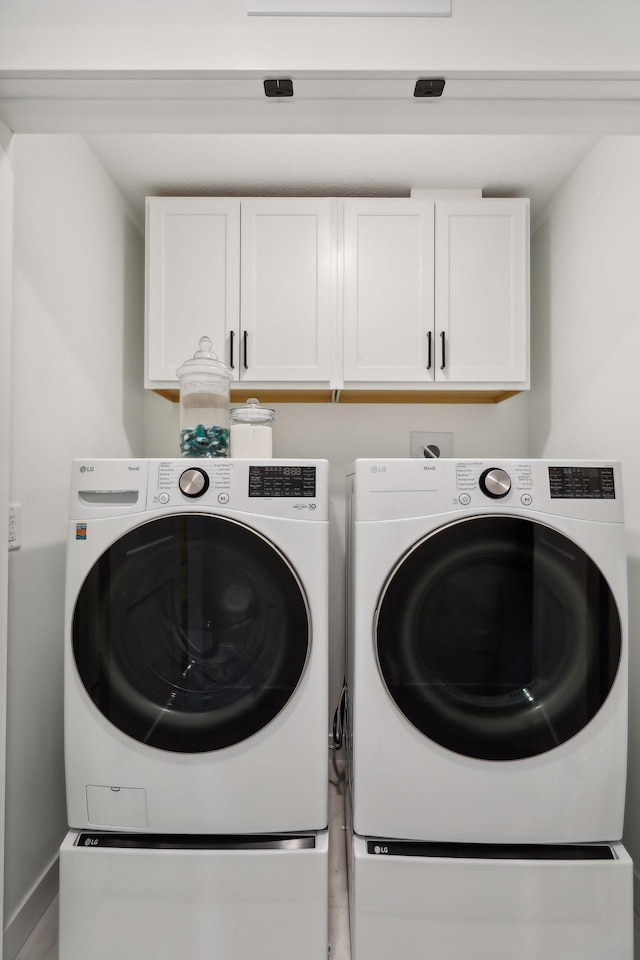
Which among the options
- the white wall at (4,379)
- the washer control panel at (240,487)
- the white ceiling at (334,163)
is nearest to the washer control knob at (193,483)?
the washer control panel at (240,487)

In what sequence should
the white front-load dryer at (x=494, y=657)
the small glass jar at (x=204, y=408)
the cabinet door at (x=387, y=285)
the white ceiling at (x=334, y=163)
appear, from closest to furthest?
1. the white front-load dryer at (x=494, y=657)
2. the small glass jar at (x=204, y=408)
3. the white ceiling at (x=334, y=163)
4. the cabinet door at (x=387, y=285)

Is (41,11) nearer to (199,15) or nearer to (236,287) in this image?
(199,15)

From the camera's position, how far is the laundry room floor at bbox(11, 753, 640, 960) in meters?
1.30

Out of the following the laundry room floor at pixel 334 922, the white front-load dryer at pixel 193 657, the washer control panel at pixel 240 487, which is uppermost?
the washer control panel at pixel 240 487

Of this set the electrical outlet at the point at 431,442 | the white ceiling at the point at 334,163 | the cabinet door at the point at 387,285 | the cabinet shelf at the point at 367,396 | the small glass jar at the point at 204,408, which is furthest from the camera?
the electrical outlet at the point at 431,442

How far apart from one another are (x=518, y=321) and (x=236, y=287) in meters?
1.07

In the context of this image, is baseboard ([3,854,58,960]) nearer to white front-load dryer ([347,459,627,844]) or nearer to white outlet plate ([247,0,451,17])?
white front-load dryer ([347,459,627,844])

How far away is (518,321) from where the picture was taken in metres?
1.90

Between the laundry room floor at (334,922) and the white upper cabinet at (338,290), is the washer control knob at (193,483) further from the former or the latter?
the laundry room floor at (334,922)

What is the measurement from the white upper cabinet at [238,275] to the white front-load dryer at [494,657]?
909mm

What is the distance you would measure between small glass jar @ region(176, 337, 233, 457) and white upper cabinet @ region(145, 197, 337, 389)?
33cm

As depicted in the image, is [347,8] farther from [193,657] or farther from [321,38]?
[193,657]

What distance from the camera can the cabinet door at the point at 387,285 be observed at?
190cm

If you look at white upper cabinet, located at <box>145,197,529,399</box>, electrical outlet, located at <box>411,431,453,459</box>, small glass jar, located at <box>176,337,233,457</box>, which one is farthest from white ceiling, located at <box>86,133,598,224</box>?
electrical outlet, located at <box>411,431,453,459</box>
